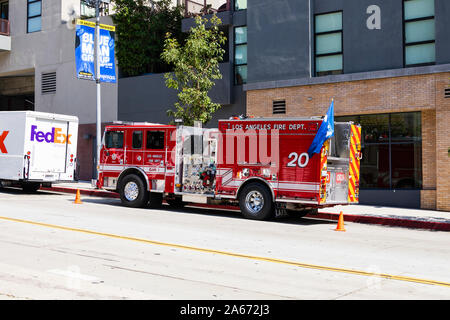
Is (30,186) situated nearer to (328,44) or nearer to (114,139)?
(114,139)

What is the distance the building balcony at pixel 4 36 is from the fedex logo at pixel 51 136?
45.8ft

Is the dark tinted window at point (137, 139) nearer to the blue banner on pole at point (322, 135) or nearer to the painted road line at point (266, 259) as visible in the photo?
the painted road line at point (266, 259)

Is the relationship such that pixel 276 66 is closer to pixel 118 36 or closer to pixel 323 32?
pixel 323 32

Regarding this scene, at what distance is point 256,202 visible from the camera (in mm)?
14781

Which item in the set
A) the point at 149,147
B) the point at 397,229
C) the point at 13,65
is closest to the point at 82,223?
the point at 149,147

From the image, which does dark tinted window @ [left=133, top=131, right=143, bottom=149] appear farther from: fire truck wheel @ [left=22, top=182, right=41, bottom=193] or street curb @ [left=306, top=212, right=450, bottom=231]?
fire truck wheel @ [left=22, top=182, right=41, bottom=193]

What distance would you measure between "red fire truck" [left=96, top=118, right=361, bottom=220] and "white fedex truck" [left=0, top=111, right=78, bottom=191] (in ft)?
12.7

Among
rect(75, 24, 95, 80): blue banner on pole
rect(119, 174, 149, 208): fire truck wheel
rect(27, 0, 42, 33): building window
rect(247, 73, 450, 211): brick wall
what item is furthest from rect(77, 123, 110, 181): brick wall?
rect(247, 73, 450, 211): brick wall

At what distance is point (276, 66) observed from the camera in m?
21.5

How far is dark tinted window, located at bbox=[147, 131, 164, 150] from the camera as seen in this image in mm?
16391

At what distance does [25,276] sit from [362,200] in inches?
589

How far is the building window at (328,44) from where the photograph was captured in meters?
20.5

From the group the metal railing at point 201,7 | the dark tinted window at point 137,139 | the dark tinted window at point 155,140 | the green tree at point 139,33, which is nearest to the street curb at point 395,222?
the dark tinted window at point 155,140
